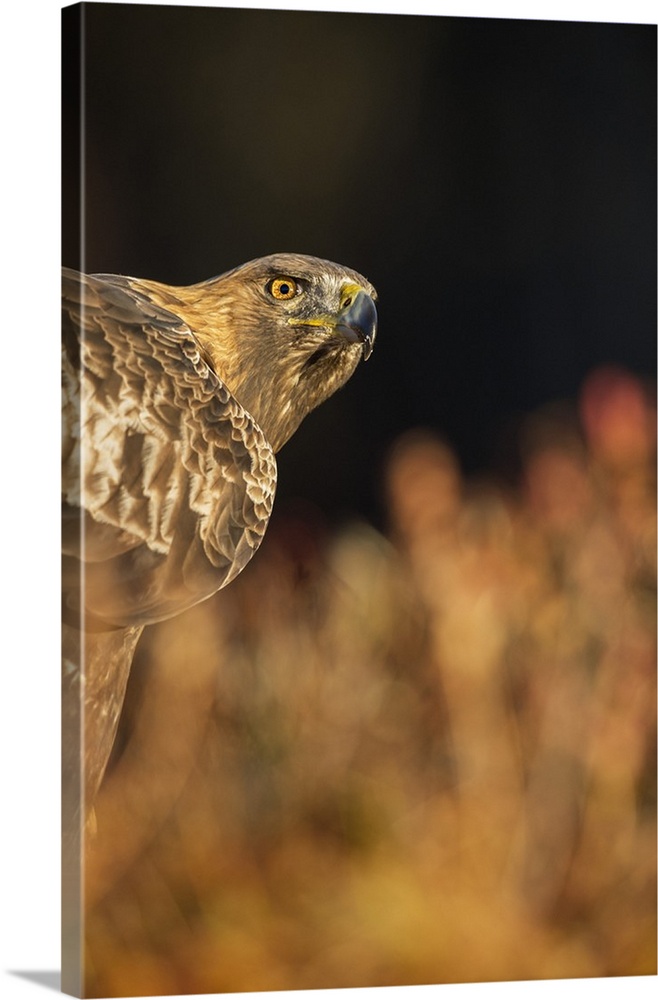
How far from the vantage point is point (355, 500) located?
4637 mm

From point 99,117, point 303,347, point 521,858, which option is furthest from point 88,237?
point 521,858

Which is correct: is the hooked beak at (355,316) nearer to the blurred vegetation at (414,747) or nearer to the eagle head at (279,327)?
the eagle head at (279,327)

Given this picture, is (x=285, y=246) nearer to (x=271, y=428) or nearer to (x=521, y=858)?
(x=271, y=428)

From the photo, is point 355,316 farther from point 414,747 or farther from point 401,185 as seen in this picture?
point 414,747

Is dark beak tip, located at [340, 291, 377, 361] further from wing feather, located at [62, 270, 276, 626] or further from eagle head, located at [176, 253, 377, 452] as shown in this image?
wing feather, located at [62, 270, 276, 626]

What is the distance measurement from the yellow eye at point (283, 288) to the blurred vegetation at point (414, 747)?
50 cm

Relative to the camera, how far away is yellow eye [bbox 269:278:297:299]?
455cm

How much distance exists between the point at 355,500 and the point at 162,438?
58 cm

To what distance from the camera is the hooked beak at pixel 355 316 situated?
4.57m

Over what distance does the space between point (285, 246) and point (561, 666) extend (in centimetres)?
137

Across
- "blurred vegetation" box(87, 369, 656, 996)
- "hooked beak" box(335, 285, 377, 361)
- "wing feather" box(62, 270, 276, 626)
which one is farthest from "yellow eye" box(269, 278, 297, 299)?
"blurred vegetation" box(87, 369, 656, 996)

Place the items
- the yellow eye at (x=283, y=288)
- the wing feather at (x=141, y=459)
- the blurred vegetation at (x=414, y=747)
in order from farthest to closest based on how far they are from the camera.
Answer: the yellow eye at (x=283, y=288)
the blurred vegetation at (x=414, y=747)
the wing feather at (x=141, y=459)
